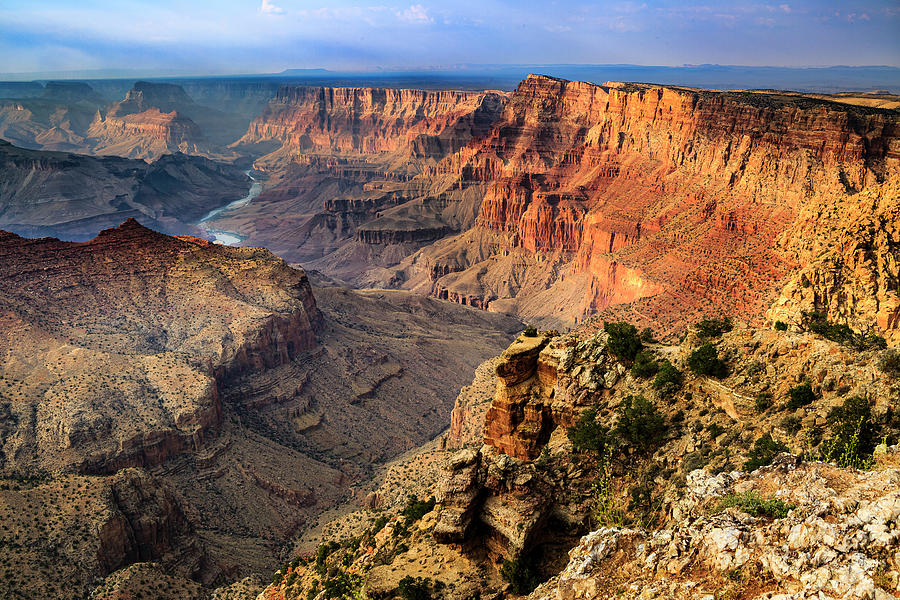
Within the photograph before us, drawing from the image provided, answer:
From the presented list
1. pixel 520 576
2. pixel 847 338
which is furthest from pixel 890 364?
pixel 520 576

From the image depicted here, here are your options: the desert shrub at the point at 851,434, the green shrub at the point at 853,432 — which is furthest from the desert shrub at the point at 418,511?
the green shrub at the point at 853,432

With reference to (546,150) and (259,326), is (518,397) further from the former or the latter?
(546,150)

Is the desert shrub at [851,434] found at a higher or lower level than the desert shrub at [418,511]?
higher

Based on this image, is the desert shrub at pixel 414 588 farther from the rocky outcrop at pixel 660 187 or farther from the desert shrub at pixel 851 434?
the rocky outcrop at pixel 660 187

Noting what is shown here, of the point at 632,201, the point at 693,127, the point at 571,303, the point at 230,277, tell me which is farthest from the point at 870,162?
the point at 230,277

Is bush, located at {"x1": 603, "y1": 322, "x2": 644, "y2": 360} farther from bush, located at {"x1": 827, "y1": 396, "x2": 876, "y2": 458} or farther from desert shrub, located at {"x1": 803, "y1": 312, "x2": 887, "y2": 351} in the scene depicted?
bush, located at {"x1": 827, "y1": 396, "x2": 876, "y2": 458}

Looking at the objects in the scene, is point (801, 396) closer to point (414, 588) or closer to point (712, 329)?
point (712, 329)

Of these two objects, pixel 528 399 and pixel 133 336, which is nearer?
pixel 528 399
